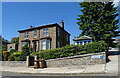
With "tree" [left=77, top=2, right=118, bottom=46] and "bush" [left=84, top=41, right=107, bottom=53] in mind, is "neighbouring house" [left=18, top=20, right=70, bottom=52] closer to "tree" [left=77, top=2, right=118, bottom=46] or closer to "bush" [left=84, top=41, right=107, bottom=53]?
"tree" [left=77, top=2, right=118, bottom=46]

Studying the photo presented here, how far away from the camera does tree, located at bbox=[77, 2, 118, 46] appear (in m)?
21.2

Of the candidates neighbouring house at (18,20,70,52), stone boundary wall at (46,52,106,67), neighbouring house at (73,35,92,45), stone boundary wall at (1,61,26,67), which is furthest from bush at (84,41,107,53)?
neighbouring house at (73,35,92,45)

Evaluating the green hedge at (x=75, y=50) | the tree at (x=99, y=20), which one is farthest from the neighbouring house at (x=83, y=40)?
the green hedge at (x=75, y=50)

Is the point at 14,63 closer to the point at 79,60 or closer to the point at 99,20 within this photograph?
the point at 79,60

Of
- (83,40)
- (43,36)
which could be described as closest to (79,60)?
(43,36)

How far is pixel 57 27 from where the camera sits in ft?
90.6

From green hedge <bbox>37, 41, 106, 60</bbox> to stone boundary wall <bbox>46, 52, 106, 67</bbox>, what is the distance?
0.80m

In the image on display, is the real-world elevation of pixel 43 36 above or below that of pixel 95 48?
above

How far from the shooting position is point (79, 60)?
47.6 ft

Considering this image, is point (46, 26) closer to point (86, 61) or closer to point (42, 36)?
point (42, 36)

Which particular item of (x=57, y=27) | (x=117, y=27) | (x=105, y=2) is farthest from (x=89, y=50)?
(x=57, y=27)

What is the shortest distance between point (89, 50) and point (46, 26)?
589 inches

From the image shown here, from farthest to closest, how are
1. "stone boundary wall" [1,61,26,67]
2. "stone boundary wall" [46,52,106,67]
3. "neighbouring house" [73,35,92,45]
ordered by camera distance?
"neighbouring house" [73,35,92,45] → "stone boundary wall" [1,61,26,67] → "stone boundary wall" [46,52,106,67]

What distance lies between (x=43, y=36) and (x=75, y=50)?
13793 millimetres
